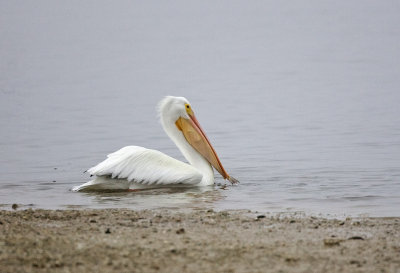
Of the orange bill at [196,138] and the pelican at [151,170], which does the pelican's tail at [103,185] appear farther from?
the orange bill at [196,138]

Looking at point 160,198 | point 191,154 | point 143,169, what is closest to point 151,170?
point 143,169

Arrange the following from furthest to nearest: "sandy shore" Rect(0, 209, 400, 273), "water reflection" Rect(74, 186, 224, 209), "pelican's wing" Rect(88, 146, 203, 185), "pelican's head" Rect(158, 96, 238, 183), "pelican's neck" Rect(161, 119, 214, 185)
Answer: "pelican's head" Rect(158, 96, 238, 183) < "pelican's neck" Rect(161, 119, 214, 185) < "pelican's wing" Rect(88, 146, 203, 185) < "water reflection" Rect(74, 186, 224, 209) < "sandy shore" Rect(0, 209, 400, 273)

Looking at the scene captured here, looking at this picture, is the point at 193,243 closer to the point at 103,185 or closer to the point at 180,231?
the point at 180,231

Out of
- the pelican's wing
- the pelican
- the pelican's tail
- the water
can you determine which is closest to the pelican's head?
the pelican

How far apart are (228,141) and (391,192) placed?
6.10 metres

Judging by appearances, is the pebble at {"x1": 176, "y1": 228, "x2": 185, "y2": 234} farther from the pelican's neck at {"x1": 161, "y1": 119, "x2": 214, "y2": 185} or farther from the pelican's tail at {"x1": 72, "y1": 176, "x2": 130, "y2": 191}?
the pelican's neck at {"x1": 161, "y1": 119, "x2": 214, "y2": 185}

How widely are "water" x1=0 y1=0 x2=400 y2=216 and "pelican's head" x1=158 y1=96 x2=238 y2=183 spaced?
627 mm

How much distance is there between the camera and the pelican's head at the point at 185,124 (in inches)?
408

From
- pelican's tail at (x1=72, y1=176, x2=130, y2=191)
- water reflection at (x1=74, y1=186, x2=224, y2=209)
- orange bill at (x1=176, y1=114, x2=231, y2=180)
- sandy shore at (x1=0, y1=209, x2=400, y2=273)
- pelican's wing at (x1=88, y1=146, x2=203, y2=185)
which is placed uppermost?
orange bill at (x1=176, y1=114, x2=231, y2=180)

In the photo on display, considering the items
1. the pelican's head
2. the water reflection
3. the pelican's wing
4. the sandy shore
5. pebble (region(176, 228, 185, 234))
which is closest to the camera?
the sandy shore

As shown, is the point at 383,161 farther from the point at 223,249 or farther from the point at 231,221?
the point at 223,249

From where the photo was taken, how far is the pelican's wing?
916 cm

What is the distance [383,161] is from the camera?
453 inches

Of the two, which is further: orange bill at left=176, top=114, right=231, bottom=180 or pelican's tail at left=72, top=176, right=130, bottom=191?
orange bill at left=176, top=114, right=231, bottom=180
